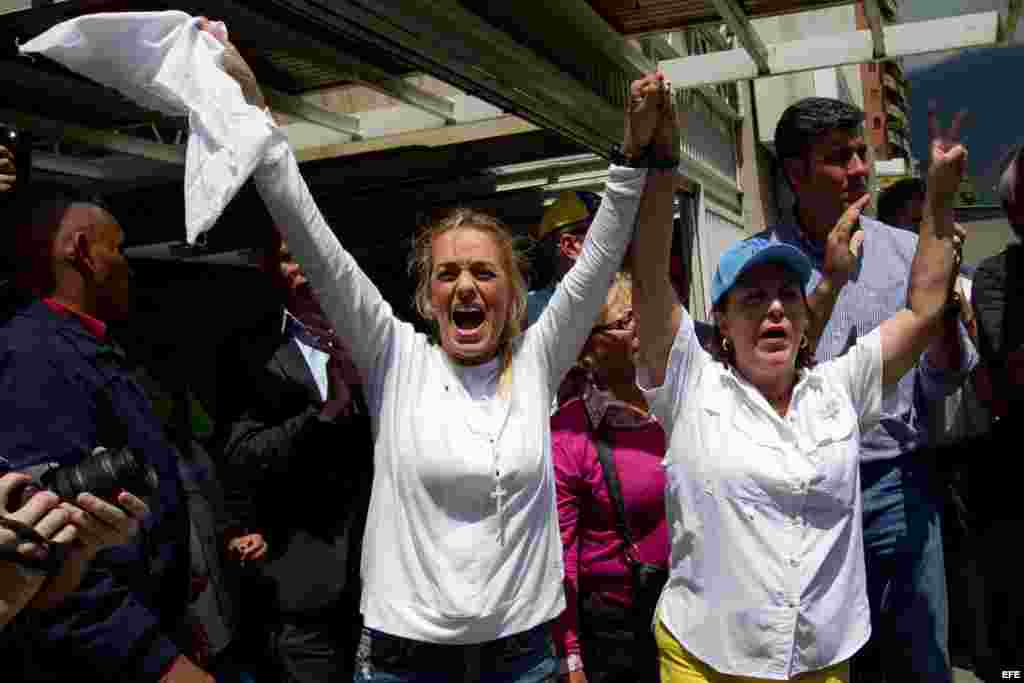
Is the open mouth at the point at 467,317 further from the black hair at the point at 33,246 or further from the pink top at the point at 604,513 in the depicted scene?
the black hair at the point at 33,246

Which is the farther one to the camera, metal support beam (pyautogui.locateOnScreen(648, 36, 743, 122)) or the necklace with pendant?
metal support beam (pyautogui.locateOnScreen(648, 36, 743, 122))

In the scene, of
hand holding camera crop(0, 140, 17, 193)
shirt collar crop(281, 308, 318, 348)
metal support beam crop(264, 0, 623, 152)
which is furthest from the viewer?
shirt collar crop(281, 308, 318, 348)

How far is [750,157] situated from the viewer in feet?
27.8

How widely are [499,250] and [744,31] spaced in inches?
89.3

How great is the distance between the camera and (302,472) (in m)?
2.70

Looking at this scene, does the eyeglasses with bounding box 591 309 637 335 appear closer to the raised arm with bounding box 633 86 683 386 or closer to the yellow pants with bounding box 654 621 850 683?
the raised arm with bounding box 633 86 683 386

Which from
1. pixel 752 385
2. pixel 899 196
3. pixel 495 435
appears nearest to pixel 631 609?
pixel 752 385

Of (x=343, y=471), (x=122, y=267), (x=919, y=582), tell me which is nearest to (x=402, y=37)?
(x=122, y=267)

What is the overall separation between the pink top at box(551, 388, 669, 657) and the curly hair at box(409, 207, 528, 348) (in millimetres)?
499

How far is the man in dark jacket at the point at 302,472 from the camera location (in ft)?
8.68

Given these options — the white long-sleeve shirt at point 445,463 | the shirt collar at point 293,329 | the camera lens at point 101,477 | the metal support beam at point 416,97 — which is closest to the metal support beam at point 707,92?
the metal support beam at point 416,97

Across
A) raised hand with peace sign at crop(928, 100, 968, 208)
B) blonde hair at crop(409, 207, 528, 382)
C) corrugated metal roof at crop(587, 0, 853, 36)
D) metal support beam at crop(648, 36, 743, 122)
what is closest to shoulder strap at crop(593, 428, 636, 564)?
blonde hair at crop(409, 207, 528, 382)

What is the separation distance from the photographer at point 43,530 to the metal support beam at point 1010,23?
385 cm

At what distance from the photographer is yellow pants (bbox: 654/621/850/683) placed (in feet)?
7.27
